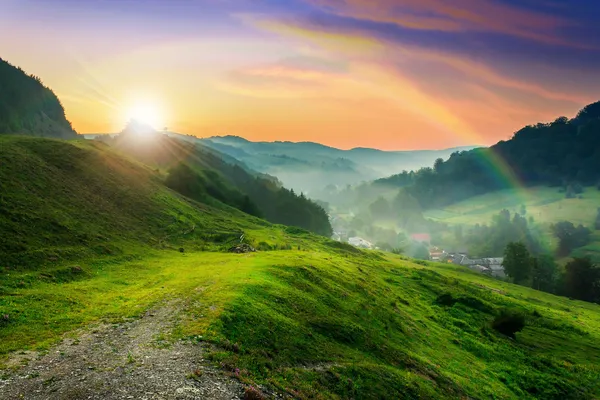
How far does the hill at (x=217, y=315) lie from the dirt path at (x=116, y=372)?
5.0 inches

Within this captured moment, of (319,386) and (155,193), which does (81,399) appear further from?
(155,193)

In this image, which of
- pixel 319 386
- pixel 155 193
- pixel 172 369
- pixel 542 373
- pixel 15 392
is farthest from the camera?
pixel 155 193

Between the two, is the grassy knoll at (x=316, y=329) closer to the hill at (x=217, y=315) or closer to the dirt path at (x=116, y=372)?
the hill at (x=217, y=315)

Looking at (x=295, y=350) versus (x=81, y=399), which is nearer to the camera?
(x=81, y=399)

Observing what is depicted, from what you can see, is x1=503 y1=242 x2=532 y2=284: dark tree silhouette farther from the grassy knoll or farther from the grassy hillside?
the grassy hillside

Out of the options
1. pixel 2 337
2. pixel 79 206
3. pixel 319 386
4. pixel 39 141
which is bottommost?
pixel 319 386

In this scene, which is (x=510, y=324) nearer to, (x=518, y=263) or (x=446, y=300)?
(x=446, y=300)

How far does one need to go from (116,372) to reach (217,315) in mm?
9253

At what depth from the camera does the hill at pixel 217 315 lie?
75.4 feet

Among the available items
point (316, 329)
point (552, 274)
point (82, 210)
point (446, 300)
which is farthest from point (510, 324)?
point (552, 274)

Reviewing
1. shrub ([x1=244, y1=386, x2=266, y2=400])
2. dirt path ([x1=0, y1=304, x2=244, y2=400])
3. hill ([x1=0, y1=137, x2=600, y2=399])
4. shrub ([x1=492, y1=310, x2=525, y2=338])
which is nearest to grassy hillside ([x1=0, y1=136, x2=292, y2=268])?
hill ([x1=0, y1=137, x2=600, y2=399])

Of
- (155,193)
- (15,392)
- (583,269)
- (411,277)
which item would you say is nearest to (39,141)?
(155,193)

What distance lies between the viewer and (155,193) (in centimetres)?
8681

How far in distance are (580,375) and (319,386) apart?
143ft
